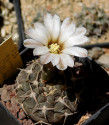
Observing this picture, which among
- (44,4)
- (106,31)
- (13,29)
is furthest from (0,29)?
(106,31)

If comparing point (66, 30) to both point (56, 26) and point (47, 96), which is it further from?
point (47, 96)

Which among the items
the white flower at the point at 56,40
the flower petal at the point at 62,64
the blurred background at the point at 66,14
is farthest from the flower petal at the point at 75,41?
the blurred background at the point at 66,14

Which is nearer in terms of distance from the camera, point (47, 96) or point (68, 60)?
point (68, 60)

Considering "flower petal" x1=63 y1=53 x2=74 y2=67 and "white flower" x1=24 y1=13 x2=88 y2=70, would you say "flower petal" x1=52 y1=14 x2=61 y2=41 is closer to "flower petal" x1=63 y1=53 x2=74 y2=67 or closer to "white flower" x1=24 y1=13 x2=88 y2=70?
"white flower" x1=24 y1=13 x2=88 y2=70

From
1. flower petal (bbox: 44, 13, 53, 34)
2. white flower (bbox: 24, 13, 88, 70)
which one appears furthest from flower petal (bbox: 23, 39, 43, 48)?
flower petal (bbox: 44, 13, 53, 34)

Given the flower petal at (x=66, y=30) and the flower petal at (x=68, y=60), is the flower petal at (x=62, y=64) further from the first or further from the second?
the flower petal at (x=66, y=30)

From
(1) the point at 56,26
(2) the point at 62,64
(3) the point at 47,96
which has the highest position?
(1) the point at 56,26

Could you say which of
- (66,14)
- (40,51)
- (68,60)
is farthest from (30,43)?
(66,14)

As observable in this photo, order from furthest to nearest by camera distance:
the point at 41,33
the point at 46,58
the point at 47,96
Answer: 1. the point at 47,96
2. the point at 41,33
3. the point at 46,58
